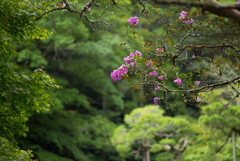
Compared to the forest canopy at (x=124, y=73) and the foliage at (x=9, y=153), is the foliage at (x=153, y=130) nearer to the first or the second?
the forest canopy at (x=124, y=73)

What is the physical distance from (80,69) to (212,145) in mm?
4967

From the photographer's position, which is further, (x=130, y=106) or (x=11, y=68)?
(x=130, y=106)

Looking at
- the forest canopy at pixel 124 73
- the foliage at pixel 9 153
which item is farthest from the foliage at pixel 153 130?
the foliage at pixel 9 153

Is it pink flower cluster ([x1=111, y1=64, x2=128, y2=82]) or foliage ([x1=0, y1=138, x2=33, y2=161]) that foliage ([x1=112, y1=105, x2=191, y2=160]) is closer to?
foliage ([x1=0, y1=138, x2=33, y2=161])

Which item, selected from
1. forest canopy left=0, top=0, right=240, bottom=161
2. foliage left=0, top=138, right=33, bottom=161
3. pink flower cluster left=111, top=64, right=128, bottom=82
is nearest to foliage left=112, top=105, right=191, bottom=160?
forest canopy left=0, top=0, right=240, bottom=161

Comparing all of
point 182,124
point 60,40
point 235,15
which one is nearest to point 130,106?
point 182,124

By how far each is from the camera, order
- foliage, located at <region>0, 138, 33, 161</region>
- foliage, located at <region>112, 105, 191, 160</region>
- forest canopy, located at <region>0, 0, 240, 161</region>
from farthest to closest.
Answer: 1. foliage, located at <region>112, 105, 191, 160</region>
2. foliage, located at <region>0, 138, 33, 161</region>
3. forest canopy, located at <region>0, 0, 240, 161</region>

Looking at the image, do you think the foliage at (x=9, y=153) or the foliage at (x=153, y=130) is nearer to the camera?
the foliage at (x=9, y=153)

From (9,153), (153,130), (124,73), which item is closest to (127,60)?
(124,73)

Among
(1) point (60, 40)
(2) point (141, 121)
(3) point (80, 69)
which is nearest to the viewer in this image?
(1) point (60, 40)

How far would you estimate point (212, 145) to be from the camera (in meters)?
7.91

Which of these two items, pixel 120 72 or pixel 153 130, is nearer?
pixel 120 72

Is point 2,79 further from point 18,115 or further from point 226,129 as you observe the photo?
point 226,129

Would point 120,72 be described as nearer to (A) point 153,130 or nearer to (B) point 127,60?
(B) point 127,60
